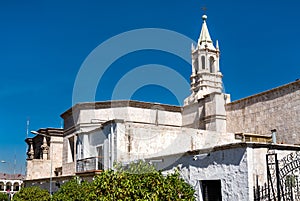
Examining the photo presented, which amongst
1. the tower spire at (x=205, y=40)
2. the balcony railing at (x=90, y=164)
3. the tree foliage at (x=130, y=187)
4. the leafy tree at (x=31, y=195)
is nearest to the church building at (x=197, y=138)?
the balcony railing at (x=90, y=164)

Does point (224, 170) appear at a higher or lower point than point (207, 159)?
lower

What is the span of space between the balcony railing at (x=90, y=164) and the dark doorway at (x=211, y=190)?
8.63m

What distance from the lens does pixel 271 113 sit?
20031 mm

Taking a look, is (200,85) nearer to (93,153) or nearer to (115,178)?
(93,153)

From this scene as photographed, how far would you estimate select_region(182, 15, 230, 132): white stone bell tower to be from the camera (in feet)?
78.1

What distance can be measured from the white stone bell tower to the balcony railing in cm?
763

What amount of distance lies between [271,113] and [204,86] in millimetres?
13841

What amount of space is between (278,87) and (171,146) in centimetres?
667

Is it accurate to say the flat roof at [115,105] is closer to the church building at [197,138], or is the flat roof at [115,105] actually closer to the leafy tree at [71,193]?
the church building at [197,138]

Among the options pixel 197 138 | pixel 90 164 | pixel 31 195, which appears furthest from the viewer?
pixel 31 195

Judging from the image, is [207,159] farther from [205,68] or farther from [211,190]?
[205,68]

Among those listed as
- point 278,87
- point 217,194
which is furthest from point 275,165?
point 278,87

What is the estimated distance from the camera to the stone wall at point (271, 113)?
18672 millimetres

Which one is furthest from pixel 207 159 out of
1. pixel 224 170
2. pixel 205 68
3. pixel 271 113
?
pixel 205 68
